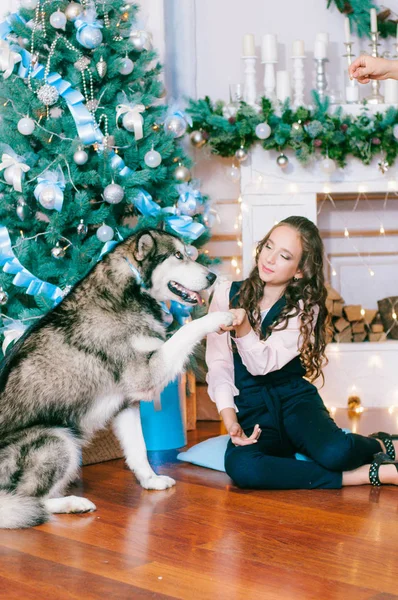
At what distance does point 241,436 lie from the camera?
265 cm

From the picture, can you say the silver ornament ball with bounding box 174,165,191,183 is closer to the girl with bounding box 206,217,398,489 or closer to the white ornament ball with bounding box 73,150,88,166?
the white ornament ball with bounding box 73,150,88,166

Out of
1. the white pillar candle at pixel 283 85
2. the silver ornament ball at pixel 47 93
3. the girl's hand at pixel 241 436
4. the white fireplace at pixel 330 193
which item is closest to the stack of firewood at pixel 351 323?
the white fireplace at pixel 330 193

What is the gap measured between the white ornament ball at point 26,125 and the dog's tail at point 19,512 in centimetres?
144

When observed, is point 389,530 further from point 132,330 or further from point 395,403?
point 395,403

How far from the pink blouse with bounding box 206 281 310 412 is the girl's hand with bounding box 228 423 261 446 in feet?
0.41

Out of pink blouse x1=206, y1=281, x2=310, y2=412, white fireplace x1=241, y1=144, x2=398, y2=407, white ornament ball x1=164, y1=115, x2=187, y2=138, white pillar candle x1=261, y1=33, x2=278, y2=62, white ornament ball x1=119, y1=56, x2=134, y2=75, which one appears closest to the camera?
pink blouse x1=206, y1=281, x2=310, y2=412

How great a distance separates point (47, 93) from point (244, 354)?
1.27 metres

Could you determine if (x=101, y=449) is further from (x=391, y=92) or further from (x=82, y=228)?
(x=391, y=92)

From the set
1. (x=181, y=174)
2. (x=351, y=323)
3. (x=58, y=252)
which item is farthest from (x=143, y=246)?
(x=351, y=323)

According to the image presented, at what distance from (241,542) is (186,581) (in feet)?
1.02

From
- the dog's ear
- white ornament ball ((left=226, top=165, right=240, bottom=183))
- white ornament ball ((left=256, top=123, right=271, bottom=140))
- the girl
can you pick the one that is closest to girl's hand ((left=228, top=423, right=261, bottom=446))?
the girl

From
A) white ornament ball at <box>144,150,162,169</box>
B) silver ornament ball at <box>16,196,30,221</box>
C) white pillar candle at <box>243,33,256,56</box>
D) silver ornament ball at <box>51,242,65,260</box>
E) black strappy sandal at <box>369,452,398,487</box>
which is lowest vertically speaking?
black strappy sandal at <box>369,452,398,487</box>

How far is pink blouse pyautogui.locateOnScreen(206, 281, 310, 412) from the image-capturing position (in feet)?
8.91

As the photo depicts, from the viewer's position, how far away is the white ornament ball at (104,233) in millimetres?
3104
